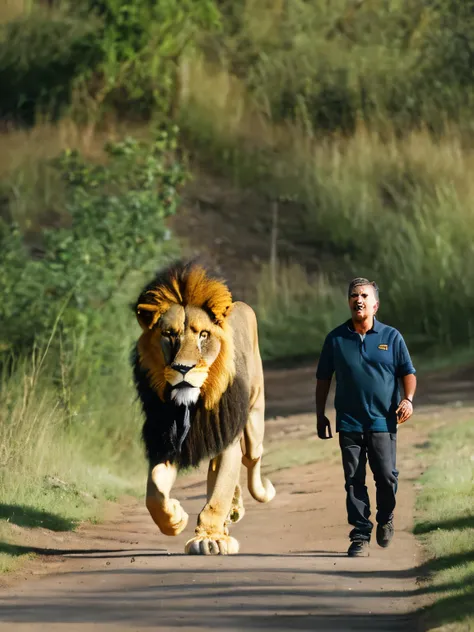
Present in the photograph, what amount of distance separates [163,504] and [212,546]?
33cm

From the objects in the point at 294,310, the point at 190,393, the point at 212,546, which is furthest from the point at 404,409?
the point at 294,310

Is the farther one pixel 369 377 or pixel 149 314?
pixel 149 314

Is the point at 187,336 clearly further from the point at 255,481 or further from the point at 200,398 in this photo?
the point at 255,481

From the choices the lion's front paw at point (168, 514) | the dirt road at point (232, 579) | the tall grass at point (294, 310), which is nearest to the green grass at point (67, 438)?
the dirt road at point (232, 579)

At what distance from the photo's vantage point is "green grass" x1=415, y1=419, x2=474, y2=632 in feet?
21.8

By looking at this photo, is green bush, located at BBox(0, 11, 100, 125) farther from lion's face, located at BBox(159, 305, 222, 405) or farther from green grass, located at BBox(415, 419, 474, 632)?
lion's face, located at BBox(159, 305, 222, 405)

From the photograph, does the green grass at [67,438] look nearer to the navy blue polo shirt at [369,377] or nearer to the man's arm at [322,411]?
the man's arm at [322,411]

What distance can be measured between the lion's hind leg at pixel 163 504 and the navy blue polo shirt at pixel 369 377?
35.6 inches

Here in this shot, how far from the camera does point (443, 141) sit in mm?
31469

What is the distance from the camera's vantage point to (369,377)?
855cm

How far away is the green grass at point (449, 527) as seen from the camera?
6.64 m

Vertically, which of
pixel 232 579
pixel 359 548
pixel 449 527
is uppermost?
pixel 449 527

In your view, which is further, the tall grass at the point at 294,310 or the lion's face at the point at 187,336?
the tall grass at the point at 294,310

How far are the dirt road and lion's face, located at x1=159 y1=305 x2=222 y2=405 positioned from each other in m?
0.86
